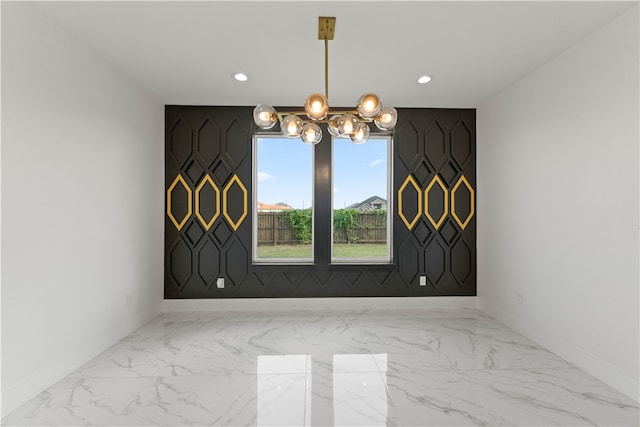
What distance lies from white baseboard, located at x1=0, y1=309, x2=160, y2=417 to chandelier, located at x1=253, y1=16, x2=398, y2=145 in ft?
7.45

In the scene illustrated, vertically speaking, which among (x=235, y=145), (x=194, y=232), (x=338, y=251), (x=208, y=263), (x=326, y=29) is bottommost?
(x=208, y=263)

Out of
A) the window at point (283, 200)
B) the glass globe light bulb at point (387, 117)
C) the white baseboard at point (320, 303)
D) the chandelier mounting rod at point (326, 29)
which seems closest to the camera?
the glass globe light bulb at point (387, 117)

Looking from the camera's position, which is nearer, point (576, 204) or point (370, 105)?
point (370, 105)

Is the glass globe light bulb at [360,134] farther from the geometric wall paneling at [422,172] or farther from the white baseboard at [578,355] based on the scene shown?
the white baseboard at [578,355]

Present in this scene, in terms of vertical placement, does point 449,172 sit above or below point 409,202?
above

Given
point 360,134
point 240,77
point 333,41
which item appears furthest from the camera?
point 240,77

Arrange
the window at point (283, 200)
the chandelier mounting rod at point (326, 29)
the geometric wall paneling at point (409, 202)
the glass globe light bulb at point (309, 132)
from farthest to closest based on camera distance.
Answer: the window at point (283, 200) < the geometric wall paneling at point (409, 202) < the glass globe light bulb at point (309, 132) < the chandelier mounting rod at point (326, 29)

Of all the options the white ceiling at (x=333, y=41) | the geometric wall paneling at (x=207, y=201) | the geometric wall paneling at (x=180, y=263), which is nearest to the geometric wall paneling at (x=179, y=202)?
the geometric wall paneling at (x=207, y=201)

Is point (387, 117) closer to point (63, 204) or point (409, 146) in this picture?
point (409, 146)

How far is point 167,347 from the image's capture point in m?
2.98

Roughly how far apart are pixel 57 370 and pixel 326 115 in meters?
2.68

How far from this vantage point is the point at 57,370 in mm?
2357

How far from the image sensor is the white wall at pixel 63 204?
79.2 inches

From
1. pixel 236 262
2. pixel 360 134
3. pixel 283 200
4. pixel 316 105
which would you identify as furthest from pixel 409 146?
pixel 236 262
